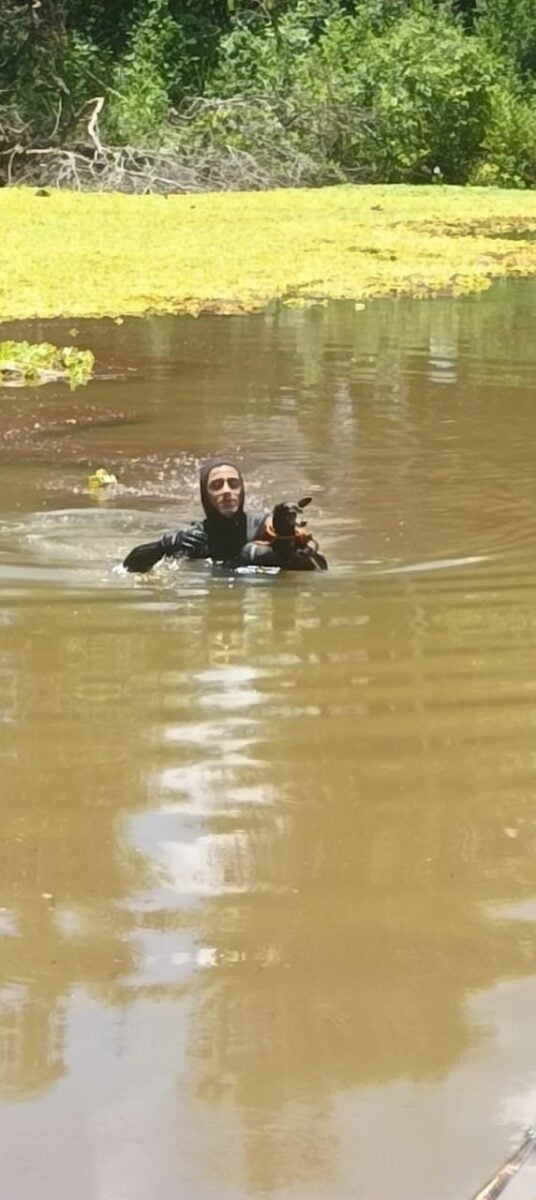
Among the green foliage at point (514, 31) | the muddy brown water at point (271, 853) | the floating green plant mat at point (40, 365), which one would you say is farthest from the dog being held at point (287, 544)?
the green foliage at point (514, 31)

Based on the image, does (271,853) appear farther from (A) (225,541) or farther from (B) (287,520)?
(A) (225,541)

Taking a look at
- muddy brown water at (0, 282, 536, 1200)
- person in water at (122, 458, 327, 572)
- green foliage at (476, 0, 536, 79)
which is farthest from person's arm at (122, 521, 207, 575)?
green foliage at (476, 0, 536, 79)

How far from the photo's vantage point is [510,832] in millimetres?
4453

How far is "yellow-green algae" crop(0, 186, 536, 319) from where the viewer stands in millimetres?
16578

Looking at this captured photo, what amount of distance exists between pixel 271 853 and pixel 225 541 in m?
3.42

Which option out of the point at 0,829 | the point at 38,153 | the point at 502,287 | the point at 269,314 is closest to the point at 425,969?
the point at 0,829

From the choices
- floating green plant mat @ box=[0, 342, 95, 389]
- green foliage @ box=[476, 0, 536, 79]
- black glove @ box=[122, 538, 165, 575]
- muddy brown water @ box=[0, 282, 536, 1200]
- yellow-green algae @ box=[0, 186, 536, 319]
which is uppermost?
green foliage @ box=[476, 0, 536, 79]

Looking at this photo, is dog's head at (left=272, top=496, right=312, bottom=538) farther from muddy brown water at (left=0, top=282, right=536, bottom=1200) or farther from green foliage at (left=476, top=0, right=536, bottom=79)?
green foliage at (left=476, top=0, right=536, bottom=79)

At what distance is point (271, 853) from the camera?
14.2ft

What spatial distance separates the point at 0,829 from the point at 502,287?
46.8 ft

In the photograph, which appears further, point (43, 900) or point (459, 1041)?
point (43, 900)

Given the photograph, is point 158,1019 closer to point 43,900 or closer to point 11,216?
point 43,900

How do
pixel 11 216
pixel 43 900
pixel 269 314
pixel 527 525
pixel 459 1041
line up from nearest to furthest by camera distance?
pixel 459 1041
pixel 43 900
pixel 527 525
pixel 269 314
pixel 11 216

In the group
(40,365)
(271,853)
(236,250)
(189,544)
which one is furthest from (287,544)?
(236,250)
